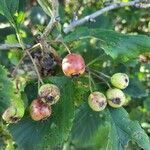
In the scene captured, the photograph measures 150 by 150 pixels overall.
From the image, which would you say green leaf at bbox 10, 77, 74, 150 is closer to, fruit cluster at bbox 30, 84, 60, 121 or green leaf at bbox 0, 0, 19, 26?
Result: fruit cluster at bbox 30, 84, 60, 121

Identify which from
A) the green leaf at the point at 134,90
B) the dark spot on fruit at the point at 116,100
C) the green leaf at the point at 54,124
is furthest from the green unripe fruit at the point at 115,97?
the green leaf at the point at 134,90

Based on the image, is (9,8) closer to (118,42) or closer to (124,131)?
(118,42)

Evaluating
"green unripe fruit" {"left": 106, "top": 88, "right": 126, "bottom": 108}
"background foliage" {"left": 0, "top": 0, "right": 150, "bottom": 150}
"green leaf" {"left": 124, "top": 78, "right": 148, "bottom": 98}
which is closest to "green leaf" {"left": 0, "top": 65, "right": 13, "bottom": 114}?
"background foliage" {"left": 0, "top": 0, "right": 150, "bottom": 150}

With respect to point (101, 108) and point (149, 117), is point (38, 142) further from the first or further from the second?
point (149, 117)

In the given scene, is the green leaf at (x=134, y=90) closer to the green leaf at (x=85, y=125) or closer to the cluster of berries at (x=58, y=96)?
the green leaf at (x=85, y=125)

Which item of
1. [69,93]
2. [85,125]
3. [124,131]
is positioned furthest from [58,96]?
[85,125]
